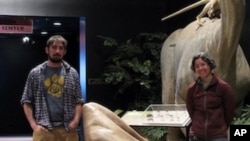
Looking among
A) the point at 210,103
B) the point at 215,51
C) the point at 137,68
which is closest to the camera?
the point at 210,103

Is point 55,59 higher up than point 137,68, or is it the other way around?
point 55,59

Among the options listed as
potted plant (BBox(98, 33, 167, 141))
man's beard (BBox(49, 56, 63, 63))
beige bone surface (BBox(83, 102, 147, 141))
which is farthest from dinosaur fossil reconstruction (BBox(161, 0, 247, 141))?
beige bone surface (BBox(83, 102, 147, 141))

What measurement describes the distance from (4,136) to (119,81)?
112 inches

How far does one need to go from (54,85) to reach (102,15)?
5.66 m

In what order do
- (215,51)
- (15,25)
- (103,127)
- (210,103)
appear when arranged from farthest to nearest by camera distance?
(15,25) < (215,51) < (210,103) < (103,127)

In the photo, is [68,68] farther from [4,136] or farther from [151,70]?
[4,136]

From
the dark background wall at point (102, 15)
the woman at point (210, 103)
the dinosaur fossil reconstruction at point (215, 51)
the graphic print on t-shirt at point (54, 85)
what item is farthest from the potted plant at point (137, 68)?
the woman at point (210, 103)

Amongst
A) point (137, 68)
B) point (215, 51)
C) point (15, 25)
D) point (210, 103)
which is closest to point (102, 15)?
point (137, 68)

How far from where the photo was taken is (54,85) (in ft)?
14.0

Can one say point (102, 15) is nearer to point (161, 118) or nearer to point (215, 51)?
A: point (215, 51)

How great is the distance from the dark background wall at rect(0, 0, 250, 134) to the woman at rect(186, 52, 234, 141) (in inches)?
208

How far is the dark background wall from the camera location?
9.44m

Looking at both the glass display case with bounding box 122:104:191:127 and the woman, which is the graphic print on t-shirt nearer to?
the glass display case with bounding box 122:104:191:127

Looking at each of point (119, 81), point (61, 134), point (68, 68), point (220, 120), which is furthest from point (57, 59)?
point (119, 81)
